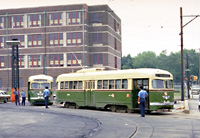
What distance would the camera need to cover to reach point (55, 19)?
226 ft

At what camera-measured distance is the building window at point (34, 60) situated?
2753 inches

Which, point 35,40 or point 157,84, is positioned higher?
point 35,40

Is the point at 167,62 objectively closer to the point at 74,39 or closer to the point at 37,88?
the point at 74,39

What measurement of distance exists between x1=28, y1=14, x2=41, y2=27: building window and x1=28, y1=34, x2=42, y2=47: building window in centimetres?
212

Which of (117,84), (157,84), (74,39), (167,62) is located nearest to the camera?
(157,84)

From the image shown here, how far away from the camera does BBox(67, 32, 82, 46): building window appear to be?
67312 millimetres

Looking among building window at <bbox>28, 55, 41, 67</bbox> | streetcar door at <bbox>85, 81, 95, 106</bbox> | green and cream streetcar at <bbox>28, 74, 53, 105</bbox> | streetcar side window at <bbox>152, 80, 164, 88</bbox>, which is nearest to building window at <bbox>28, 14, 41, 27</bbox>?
building window at <bbox>28, 55, 41, 67</bbox>

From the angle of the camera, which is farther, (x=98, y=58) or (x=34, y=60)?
(x=34, y=60)

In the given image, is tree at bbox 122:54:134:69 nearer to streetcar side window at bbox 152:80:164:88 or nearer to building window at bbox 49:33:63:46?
building window at bbox 49:33:63:46

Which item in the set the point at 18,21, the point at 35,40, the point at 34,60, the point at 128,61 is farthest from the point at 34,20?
the point at 128,61

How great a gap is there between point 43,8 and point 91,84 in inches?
1835

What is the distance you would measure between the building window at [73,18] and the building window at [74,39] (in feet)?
7.23

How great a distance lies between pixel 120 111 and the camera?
23469 mm

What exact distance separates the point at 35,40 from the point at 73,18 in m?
8.77
